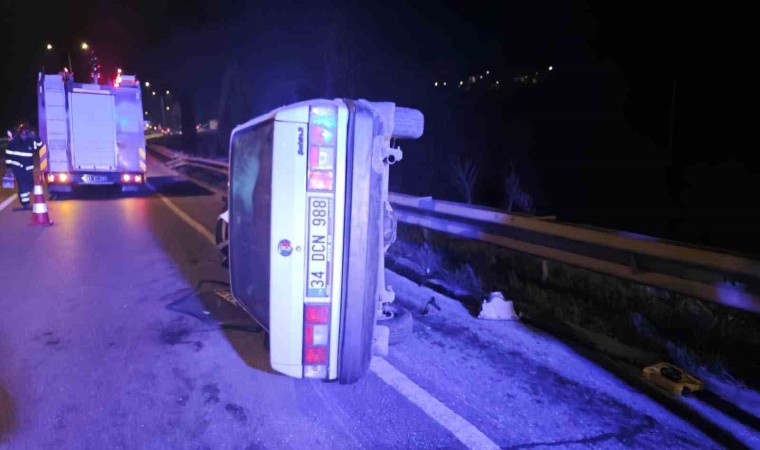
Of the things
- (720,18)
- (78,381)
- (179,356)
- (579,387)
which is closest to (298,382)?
(179,356)

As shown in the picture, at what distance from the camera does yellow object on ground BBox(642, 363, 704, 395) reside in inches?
155

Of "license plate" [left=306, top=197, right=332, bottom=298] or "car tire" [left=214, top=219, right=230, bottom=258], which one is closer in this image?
"license plate" [left=306, top=197, right=332, bottom=298]

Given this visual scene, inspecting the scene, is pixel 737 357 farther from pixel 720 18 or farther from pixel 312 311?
pixel 720 18

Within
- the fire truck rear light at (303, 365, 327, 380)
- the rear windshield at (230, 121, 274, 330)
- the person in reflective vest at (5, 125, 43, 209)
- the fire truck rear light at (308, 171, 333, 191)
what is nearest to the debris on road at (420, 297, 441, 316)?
the rear windshield at (230, 121, 274, 330)

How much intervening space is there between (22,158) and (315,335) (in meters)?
12.5

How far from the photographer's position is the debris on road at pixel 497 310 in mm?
5562

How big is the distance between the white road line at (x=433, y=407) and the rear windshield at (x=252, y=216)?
0.95 metres

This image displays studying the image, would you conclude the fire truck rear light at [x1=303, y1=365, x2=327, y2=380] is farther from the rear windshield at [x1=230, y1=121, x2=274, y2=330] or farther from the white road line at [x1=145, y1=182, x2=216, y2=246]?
the white road line at [x1=145, y1=182, x2=216, y2=246]

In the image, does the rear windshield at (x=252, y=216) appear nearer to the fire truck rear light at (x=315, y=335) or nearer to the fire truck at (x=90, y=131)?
the fire truck rear light at (x=315, y=335)

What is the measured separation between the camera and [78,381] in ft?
13.5

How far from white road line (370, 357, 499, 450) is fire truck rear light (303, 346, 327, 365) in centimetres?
65

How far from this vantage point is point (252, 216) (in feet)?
13.8

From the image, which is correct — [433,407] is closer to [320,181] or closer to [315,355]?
[315,355]

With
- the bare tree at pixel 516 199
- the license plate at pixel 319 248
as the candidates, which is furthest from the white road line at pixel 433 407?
the bare tree at pixel 516 199
